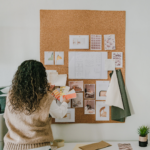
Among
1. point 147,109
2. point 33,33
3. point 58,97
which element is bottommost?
point 147,109

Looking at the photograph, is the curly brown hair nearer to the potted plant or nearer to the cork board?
the cork board

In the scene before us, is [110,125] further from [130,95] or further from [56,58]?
[56,58]

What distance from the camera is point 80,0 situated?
1.70 meters

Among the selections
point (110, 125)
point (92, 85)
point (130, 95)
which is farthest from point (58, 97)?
point (130, 95)

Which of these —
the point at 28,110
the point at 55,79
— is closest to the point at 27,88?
the point at 28,110

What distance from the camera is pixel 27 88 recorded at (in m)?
1.19

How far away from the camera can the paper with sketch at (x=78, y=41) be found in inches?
66.6

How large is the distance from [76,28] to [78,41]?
0.13 m

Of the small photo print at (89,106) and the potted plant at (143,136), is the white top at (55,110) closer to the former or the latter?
the small photo print at (89,106)

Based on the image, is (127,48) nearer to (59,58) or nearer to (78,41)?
(78,41)

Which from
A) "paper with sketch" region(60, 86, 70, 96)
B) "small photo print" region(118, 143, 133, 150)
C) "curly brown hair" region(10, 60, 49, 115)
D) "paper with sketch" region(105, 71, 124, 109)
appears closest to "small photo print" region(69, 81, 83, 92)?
"paper with sketch" region(60, 86, 70, 96)

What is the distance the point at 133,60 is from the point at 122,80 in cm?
24

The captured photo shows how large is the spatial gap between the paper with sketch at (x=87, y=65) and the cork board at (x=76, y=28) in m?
0.05

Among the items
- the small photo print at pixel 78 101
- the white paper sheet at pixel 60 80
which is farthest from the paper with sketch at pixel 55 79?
the small photo print at pixel 78 101
